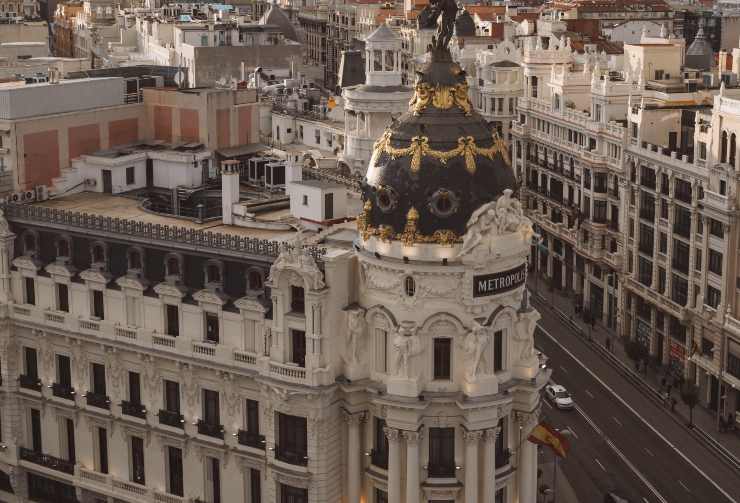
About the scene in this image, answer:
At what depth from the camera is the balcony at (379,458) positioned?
9631 cm

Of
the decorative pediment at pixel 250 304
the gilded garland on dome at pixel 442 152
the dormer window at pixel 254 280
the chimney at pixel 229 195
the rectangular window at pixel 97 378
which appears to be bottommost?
the rectangular window at pixel 97 378

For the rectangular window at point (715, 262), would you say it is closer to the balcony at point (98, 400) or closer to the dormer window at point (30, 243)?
the balcony at point (98, 400)

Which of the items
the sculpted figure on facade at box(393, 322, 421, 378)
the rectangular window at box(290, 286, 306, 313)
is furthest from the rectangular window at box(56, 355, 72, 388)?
the sculpted figure on facade at box(393, 322, 421, 378)

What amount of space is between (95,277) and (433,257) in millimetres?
27805

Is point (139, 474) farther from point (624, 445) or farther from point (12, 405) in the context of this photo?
point (624, 445)

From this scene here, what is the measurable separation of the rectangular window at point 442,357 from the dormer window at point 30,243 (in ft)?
114

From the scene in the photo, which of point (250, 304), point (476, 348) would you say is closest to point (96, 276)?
point (250, 304)

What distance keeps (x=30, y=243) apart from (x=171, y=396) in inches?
701

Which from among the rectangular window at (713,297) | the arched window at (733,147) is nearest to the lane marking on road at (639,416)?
the rectangular window at (713,297)

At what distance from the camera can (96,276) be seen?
4144 inches

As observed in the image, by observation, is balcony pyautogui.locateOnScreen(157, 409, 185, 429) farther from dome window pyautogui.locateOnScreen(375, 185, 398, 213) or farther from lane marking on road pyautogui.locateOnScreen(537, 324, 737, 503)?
lane marking on road pyautogui.locateOnScreen(537, 324, 737, 503)

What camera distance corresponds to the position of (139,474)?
107 metres

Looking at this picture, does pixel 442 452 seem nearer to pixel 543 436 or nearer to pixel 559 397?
pixel 543 436

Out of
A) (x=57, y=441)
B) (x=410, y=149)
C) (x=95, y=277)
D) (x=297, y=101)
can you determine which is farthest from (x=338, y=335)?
(x=297, y=101)
